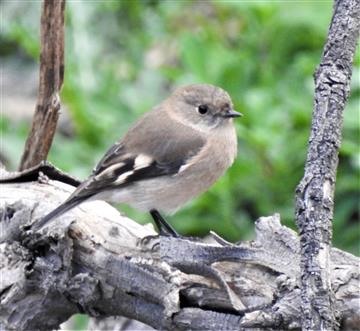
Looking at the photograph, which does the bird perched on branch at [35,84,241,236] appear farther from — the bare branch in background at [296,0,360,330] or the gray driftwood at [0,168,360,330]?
the bare branch in background at [296,0,360,330]

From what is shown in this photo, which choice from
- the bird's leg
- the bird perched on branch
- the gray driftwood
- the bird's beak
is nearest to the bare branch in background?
the gray driftwood

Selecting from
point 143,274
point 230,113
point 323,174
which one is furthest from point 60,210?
point 230,113

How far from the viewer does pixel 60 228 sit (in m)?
3.11

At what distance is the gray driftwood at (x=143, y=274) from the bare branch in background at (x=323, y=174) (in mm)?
331

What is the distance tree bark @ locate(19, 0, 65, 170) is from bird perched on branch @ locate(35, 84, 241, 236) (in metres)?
0.24

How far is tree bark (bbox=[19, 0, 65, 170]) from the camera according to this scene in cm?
374

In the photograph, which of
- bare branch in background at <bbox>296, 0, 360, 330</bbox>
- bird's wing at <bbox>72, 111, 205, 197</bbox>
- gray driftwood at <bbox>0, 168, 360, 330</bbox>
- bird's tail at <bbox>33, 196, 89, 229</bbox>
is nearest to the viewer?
bare branch in background at <bbox>296, 0, 360, 330</bbox>

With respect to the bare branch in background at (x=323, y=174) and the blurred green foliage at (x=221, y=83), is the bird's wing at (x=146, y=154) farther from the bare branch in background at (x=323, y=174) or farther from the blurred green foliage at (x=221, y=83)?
the bare branch in background at (x=323, y=174)

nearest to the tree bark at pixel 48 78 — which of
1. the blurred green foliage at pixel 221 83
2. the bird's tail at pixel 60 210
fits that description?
the bird's tail at pixel 60 210

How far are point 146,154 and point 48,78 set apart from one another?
435 mm

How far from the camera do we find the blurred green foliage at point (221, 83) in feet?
16.1

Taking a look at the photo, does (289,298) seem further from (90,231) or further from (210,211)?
(210,211)

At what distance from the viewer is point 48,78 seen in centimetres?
377

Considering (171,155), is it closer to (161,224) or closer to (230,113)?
(161,224)
